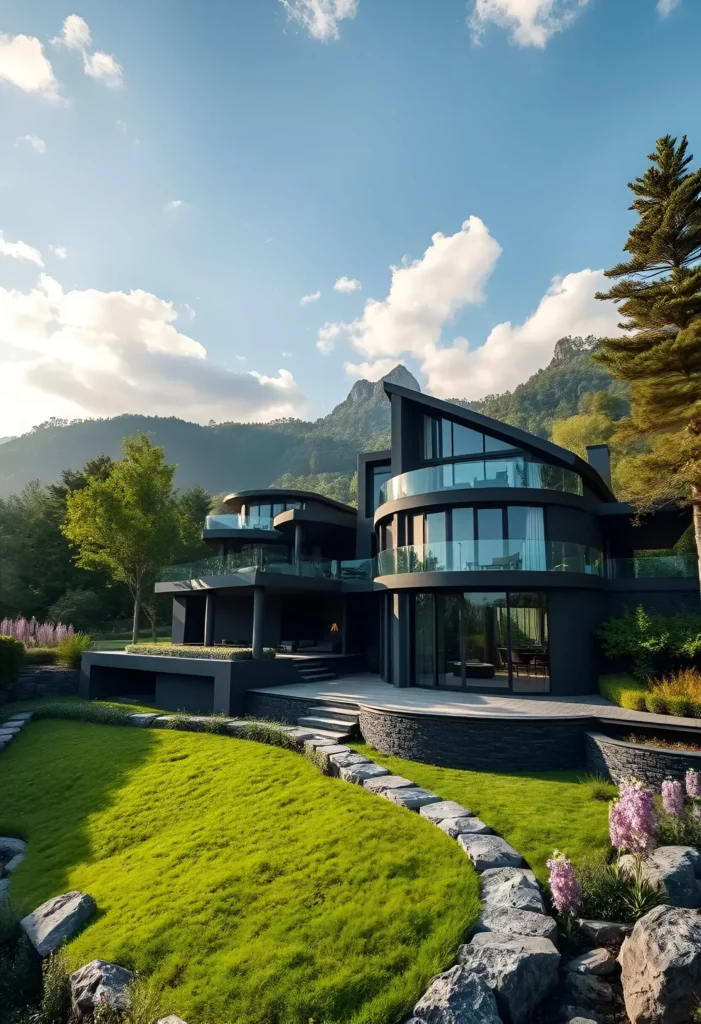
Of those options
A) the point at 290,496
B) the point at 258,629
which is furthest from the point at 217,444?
the point at 258,629

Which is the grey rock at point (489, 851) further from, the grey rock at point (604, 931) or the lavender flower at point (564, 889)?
the grey rock at point (604, 931)

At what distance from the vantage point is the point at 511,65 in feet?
44.1

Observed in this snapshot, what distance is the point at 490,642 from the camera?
48.2 ft

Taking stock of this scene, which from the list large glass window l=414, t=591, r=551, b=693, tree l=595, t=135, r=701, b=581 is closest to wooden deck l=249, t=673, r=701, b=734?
large glass window l=414, t=591, r=551, b=693

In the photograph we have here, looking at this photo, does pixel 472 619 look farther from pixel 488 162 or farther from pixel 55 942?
pixel 488 162

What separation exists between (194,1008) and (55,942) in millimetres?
2325

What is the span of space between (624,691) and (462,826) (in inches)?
231

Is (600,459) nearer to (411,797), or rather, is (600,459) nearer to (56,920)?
(411,797)

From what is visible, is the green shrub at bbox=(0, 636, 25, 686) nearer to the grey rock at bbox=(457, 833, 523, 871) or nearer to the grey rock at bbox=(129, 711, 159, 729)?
the grey rock at bbox=(129, 711, 159, 729)

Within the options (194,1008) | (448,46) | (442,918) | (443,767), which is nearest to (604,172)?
(448,46)

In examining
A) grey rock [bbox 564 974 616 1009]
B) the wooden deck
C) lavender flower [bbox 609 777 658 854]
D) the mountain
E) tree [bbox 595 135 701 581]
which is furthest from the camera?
the mountain

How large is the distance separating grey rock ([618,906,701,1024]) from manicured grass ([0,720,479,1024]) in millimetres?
1511

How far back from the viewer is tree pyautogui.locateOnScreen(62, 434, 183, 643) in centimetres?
2467

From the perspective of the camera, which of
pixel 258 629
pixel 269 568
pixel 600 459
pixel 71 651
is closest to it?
pixel 258 629
